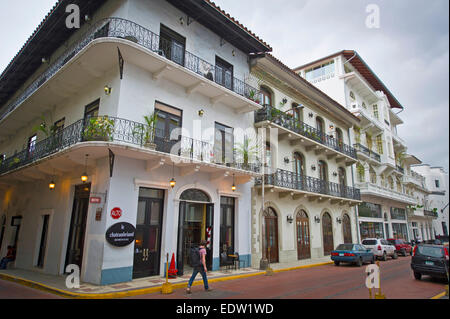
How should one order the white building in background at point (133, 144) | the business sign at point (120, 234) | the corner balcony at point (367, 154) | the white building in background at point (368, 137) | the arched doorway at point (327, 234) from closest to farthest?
the business sign at point (120, 234)
the white building in background at point (133, 144)
the arched doorway at point (327, 234)
the corner balcony at point (367, 154)
the white building in background at point (368, 137)

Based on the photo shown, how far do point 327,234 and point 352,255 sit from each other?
517 centimetres

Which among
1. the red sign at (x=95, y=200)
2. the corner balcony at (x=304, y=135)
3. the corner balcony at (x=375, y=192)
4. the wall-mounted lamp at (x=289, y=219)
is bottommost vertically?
the wall-mounted lamp at (x=289, y=219)

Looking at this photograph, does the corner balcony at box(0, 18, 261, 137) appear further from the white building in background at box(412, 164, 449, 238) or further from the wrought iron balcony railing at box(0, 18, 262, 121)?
the white building in background at box(412, 164, 449, 238)

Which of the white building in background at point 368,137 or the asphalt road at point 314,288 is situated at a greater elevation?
the white building in background at point 368,137

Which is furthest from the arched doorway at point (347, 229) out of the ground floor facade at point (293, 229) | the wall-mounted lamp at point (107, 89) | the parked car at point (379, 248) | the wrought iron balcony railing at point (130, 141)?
the wall-mounted lamp at point (107, 89)

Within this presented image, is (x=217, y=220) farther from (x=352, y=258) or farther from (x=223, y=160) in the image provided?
(x=352, y=258)

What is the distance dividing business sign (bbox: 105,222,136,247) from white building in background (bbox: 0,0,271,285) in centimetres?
4

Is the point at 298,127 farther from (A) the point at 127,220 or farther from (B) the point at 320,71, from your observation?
(B) the point at 320,71

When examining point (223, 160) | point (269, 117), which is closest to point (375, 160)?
point (269, 117)

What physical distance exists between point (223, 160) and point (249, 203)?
3.32m

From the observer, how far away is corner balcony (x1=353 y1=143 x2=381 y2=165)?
27.2 metres

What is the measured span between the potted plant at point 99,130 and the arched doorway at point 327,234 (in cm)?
1731

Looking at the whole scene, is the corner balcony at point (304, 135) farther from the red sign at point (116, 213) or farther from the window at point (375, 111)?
the window at point (375, 111)

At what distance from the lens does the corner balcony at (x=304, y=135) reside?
17.1 meters
